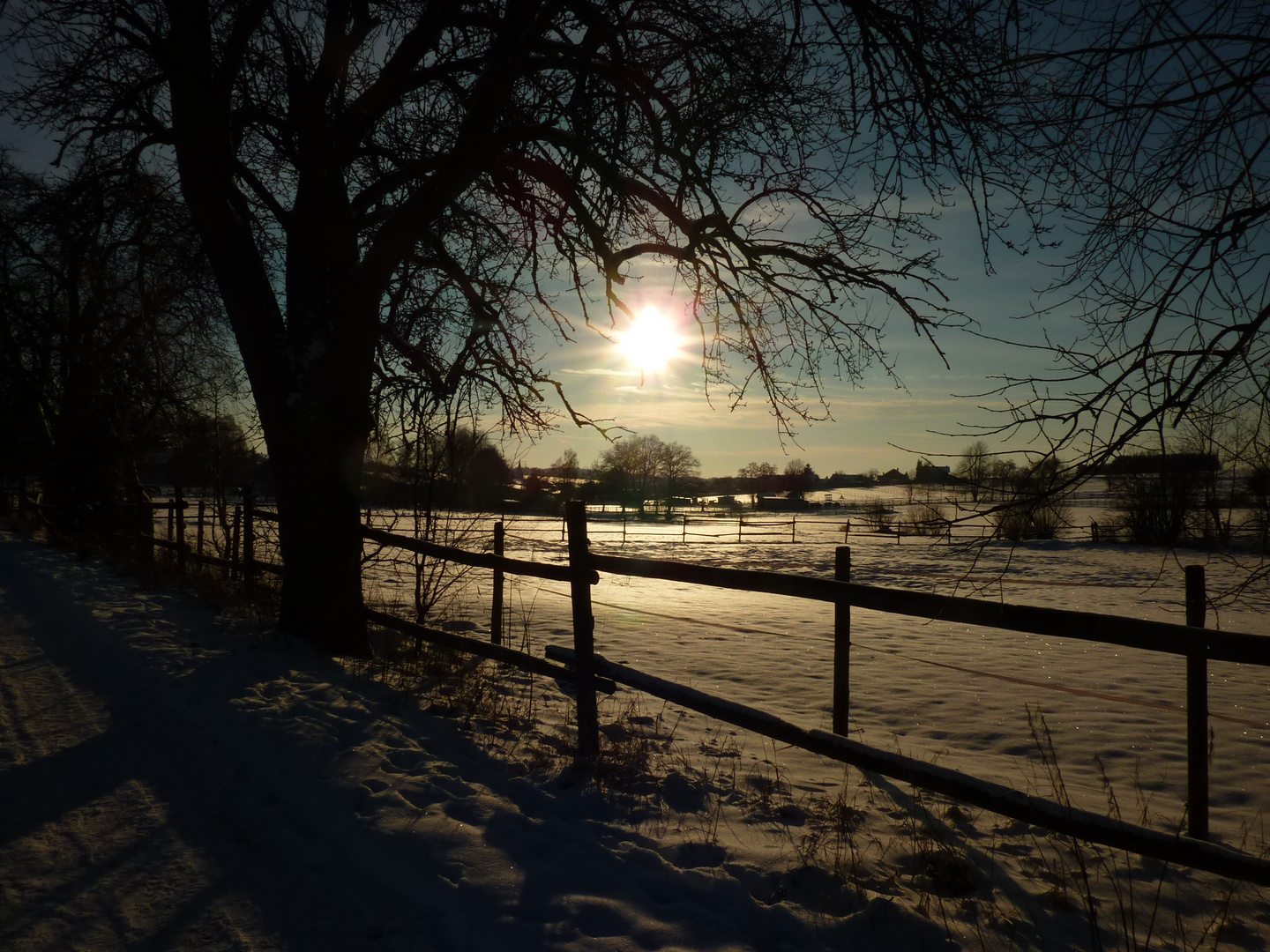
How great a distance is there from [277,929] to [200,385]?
16724 mm

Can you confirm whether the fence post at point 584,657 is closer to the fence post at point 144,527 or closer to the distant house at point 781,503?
the fence post at point 144,527

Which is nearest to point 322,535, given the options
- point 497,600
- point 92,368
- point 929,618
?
point 497,600

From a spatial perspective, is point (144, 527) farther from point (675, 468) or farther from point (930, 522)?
point (675, 468)

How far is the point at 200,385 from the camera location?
16.5 m

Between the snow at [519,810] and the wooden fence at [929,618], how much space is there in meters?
0.34

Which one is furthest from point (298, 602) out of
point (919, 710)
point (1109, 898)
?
point (1109, 898)

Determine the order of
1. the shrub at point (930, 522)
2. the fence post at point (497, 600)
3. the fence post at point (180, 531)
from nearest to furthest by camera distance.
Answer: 1. the shrub at point (930, 522)
2. the fence post at point (497, 600)
3. the fence post at point (180, 531)

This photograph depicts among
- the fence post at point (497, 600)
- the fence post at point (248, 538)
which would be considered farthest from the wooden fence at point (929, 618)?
the fence post at point (248, 538)

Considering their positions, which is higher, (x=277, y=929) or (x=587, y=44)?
(x=587, y=44)

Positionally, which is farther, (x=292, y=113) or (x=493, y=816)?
(x=292, y=113)

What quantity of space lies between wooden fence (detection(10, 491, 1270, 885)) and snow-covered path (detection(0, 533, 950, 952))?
576 mm

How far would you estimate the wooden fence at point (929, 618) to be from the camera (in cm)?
248

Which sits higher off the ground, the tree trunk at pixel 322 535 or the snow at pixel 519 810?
the tree trunk at pixel 322 535

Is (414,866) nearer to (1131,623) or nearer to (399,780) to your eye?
(399,780)
